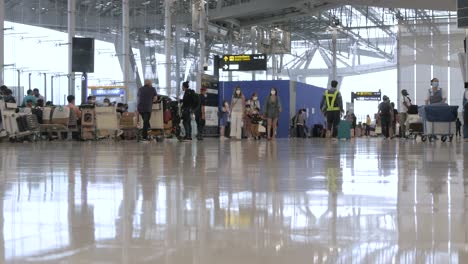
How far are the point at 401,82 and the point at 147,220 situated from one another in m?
33.5

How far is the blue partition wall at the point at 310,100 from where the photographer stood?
1271 inches

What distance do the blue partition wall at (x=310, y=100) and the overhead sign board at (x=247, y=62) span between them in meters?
2.05

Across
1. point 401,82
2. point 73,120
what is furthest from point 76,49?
point 401,82

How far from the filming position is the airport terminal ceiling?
80.0ft

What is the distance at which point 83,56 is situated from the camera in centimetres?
1938

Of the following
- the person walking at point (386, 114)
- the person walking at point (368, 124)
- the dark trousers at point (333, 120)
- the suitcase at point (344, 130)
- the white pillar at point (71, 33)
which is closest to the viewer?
the dark trousers at point (333, 120)

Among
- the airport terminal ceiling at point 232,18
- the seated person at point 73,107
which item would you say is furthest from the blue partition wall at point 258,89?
the seated person at point 73,107

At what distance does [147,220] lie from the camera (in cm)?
255

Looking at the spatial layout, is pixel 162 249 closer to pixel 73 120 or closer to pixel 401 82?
pixel 73 120

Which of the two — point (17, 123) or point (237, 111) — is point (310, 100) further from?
point (17, 123)

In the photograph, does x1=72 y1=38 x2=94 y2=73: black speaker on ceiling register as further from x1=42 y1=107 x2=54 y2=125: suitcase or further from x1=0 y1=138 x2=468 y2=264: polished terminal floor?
x1=0 y1=138 x2=468 y2=264: polished terminal floor

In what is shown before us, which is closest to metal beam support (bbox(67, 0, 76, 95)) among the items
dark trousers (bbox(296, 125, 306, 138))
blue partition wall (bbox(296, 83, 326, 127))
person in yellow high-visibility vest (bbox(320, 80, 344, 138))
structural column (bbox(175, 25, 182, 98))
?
structural column (bbox(175, 25, 182, 98))

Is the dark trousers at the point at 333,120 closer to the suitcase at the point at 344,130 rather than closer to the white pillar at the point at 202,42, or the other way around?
the suitcase at the point at 344,130

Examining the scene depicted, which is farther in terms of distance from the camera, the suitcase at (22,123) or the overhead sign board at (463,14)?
the overhead sign board at (463,14)
